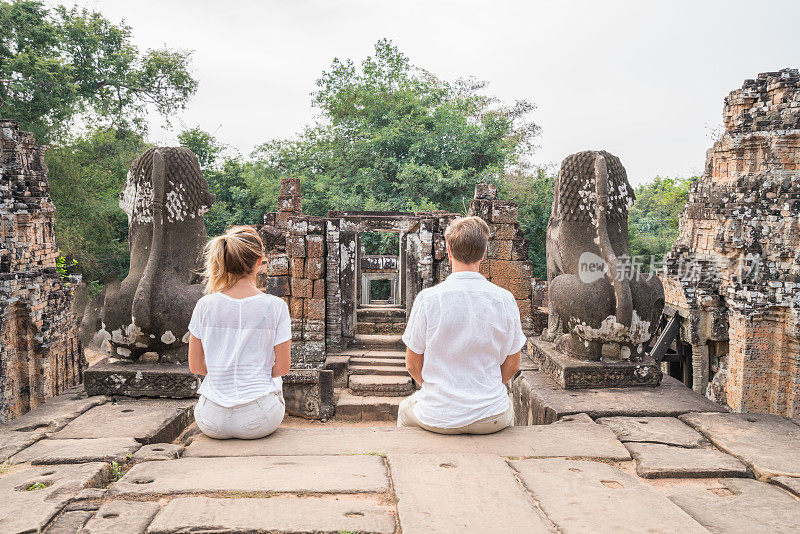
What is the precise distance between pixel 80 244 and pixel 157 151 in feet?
36.8

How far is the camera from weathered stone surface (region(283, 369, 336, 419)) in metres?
6.51

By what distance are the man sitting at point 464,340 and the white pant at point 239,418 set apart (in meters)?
0.77

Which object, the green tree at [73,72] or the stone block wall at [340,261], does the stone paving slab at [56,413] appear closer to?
the stone block wall at [340,261]

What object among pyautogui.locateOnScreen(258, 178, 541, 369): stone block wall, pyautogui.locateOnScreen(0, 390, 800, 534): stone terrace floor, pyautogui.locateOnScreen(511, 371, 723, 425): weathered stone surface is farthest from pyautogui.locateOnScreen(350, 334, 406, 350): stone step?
pyautogui.locateOnScreen(0, 390, 800, 534): stone terrace floor

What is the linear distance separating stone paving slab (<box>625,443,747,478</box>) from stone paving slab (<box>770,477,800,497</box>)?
0.42 ft

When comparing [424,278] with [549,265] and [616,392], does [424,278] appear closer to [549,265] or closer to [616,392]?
[549,265]

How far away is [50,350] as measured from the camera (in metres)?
4.79

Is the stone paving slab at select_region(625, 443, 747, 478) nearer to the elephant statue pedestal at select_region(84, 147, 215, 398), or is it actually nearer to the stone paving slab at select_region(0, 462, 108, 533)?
the stone paving slab at select_region(0, 462, 108, 533)

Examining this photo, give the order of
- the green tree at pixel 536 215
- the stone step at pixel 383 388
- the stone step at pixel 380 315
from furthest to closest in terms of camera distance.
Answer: the green tree at pixel 536 215 < the stone step at pixel 380 315 < the stone step at pixel 383 388

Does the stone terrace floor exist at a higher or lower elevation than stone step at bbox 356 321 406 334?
higher

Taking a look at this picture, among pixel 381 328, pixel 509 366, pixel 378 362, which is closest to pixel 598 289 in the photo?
pixel 509 366

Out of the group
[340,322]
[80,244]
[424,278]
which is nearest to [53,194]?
[80,244]

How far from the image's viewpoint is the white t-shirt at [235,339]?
9.36 ft

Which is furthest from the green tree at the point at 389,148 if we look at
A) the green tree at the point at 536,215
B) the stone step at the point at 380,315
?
the stone step at the point at 380,315
